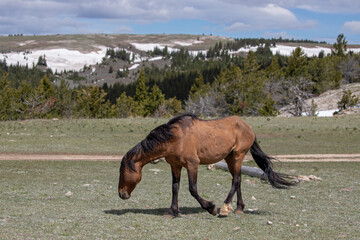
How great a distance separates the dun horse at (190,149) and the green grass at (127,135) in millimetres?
14705

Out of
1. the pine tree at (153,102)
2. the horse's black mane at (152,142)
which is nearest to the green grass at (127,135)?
the horse's black mane at (152,142)

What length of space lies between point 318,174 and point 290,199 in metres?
5.44

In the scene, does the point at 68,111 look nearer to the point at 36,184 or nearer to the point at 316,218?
the point at 36,184

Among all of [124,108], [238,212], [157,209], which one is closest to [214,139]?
[238,212]

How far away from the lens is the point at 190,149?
863cm

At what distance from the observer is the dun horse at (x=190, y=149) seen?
8.59 m

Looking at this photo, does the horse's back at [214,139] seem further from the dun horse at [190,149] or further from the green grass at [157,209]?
the green grass at [157,209]

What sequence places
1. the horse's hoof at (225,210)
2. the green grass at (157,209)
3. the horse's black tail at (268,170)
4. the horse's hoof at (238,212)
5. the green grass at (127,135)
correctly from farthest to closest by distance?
the green grass at (127,135)
the horse's black tail at (268,170)
the horse's hoof at (238,212)
the horse's hoof at (225,210)
the green grass at (157,209)

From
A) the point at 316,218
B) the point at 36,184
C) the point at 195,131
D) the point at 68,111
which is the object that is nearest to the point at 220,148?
the point at 195,131

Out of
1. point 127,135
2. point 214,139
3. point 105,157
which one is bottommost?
point 127,135

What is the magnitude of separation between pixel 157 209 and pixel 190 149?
1.78 m

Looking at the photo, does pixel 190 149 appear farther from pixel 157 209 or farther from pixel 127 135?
pixel 127 135

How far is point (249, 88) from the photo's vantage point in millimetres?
58344

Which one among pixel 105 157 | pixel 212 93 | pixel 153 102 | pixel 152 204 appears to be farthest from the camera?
pixel 153 102
